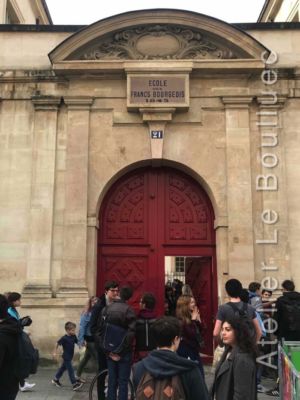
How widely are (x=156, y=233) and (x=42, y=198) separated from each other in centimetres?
255

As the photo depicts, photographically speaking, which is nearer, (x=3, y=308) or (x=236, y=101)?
(x=3, y=308)

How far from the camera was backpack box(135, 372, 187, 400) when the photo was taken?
9.96ft

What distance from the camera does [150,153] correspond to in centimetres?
1092

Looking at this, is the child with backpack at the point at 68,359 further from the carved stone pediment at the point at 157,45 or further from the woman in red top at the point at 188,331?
the carved stone pediment at the point at 157,45

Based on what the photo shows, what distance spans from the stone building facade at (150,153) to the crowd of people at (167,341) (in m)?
1.47

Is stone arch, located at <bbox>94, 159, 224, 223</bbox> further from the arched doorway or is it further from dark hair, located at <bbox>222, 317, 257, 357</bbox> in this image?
dark hair, located at <bbox>222, 317, 257, 357</bbox>

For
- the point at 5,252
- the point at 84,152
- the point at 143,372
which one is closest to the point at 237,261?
the point at 84,152

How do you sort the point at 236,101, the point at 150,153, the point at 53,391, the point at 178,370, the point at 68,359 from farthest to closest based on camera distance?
the point at 236,101 < the point at 150,153 < the point at 68,359 < the point at 53,391 < the point at 178,370

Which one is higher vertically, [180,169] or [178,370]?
[180,169]

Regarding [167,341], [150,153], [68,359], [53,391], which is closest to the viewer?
[167,341]

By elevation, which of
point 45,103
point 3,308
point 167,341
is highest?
point 45,103

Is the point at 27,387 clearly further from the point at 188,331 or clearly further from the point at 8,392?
the point at 8,392

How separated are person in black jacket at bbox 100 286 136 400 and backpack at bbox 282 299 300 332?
2704mm

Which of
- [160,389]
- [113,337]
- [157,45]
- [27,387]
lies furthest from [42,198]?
[160,389]
